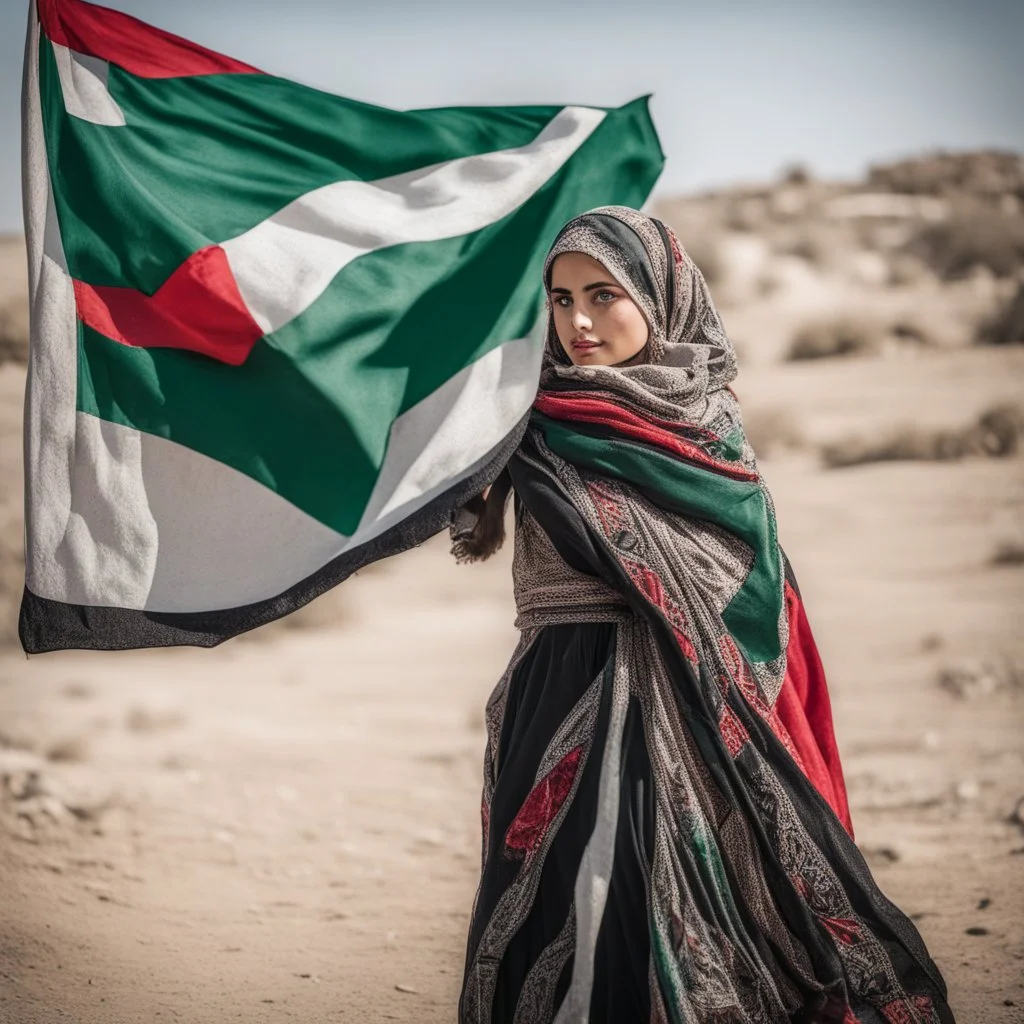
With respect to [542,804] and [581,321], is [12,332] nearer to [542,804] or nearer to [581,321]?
[581,321]

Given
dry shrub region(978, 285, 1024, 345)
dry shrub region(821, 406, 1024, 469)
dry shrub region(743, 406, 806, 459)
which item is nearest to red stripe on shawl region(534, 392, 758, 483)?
dry shrub region(821, 406, 1024, 469)

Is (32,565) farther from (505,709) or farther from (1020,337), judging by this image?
(1020,337)

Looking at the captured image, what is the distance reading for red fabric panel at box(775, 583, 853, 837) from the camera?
3.25 metres

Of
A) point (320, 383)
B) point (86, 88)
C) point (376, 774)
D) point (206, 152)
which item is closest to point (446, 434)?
point (320, 383)

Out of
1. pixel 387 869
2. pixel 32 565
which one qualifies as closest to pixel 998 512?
pixel 387 869

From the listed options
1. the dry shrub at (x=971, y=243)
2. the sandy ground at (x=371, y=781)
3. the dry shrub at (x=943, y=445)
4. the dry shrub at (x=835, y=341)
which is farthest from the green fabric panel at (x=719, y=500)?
the dry shrub at (x=971, y=243)

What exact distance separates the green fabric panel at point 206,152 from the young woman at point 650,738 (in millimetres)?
862

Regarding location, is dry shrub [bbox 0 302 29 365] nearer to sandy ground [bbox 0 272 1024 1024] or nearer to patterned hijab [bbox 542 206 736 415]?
sandy ground [bbox 0 272 1024 1024]

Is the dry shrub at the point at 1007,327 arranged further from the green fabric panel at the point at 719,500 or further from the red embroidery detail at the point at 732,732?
the red embroidery detail at the point at 732,732

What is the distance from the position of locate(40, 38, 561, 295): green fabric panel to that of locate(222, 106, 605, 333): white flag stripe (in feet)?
0.15

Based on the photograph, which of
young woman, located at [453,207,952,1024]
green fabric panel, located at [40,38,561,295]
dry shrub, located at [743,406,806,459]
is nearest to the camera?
young woman, located at [453,207,952,1024]

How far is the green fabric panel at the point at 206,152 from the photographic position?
11.1ft

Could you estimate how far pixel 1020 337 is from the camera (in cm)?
1844

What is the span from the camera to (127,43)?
3.60 m
